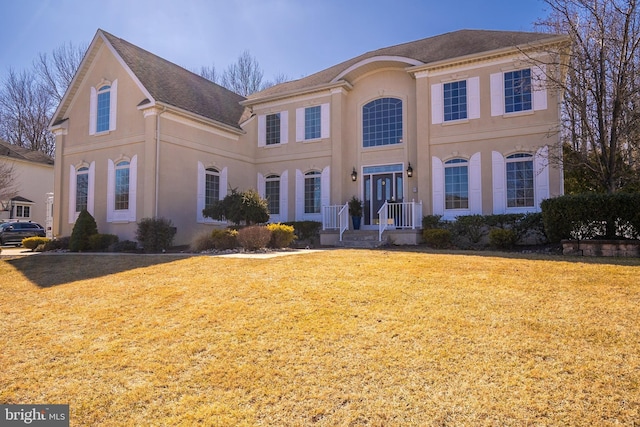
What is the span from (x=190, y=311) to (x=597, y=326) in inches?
183

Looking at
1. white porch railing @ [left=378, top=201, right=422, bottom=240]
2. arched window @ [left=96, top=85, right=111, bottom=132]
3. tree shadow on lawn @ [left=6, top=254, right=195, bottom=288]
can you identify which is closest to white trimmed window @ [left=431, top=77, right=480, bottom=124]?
white porch railing @ [left=378, top=201, right=422, bottom=240]

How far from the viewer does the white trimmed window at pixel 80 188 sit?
16.2 meters

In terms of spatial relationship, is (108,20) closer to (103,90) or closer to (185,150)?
(103,90)

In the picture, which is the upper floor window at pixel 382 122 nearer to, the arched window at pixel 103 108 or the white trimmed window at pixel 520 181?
the white trimmed window at pixel 520 181

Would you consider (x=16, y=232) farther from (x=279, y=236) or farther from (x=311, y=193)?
(x=279, y=236)

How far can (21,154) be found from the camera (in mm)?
29016

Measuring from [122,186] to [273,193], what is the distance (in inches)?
230

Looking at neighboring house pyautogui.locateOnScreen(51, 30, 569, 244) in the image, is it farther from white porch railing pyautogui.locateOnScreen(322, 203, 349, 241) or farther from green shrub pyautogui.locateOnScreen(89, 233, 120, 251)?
green shrub pyautogui.locateOnScreen(89, 233, 120, 251)

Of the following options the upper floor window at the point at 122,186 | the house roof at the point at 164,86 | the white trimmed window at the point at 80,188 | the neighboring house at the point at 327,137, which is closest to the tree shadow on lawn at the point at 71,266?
the neighboring house at the point at 327,137

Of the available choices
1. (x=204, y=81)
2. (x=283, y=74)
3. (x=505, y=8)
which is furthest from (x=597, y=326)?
(x=283, y=74)

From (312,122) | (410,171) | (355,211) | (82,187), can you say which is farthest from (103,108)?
(410,171)

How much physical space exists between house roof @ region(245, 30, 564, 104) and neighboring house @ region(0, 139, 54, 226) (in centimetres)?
1937

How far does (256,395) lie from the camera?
3.34 m

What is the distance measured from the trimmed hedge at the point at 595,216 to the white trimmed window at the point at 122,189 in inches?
513
